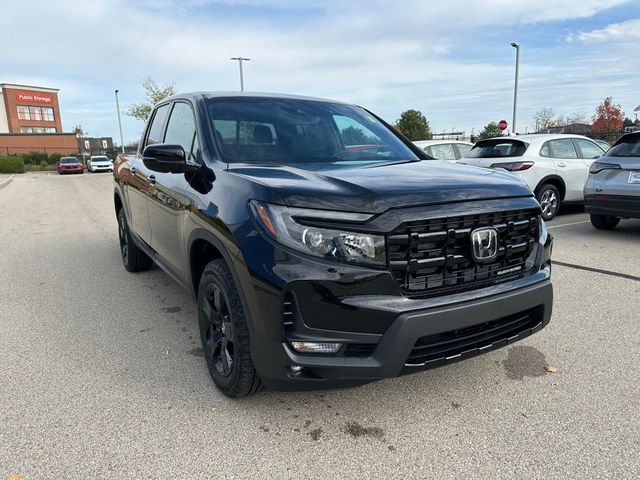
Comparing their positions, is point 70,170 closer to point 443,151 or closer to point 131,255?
point 443,151

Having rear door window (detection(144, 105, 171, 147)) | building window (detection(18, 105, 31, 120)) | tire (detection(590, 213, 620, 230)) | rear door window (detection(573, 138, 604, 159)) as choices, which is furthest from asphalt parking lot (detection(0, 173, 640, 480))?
building window (detection(18, 105, 31, 120))

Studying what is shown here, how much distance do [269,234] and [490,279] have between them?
115 cm

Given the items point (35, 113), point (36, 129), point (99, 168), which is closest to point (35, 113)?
point (35, 113)

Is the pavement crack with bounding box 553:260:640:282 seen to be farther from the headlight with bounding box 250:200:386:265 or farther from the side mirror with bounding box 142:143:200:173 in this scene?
the side mirror with bounding box 142:143:200:173

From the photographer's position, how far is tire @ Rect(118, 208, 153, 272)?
5383mm

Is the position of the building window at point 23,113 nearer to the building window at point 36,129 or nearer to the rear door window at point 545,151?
the building window at point 36,129

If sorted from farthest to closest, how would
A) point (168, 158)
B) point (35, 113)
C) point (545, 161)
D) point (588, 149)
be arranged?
1. point (35, 113)
2. point (588, 149)
3. point (545, 161)
4. point (168, 158)

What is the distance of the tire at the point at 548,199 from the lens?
8.58 metres

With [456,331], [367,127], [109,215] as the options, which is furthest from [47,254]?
[456,331]

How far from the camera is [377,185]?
240 centimetres

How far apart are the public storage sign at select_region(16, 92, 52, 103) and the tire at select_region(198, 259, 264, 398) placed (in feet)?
264

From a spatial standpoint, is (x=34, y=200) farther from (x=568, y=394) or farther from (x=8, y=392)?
(x=568, y=394)

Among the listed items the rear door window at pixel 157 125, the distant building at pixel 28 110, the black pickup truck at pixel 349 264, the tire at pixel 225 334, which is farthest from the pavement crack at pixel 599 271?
the distant building at pixel 28 110

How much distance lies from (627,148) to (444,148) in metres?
3.92
